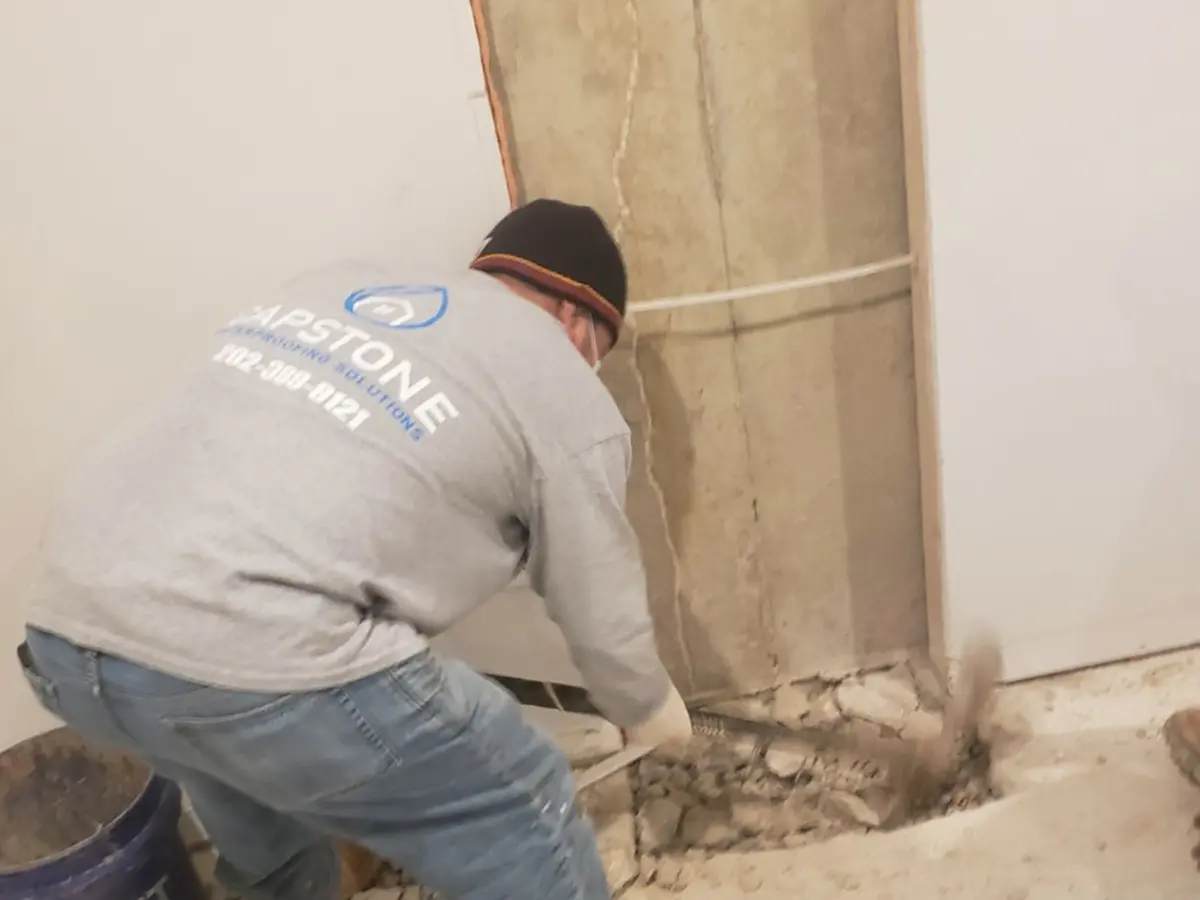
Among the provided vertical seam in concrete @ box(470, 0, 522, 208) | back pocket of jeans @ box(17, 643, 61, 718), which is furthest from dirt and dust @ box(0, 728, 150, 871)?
vertical seam in concrete @ box(470, 0, 522, 208)

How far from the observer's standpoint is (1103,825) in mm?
1518

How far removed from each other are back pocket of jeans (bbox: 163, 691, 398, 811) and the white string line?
28.9 inches

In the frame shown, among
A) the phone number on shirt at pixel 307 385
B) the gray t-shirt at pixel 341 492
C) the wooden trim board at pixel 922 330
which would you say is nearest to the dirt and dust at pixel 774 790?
the wooden trim board at pixel 922 330

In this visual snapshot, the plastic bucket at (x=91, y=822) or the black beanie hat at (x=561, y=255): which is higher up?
the black beanie hat at (x=561, y=255)

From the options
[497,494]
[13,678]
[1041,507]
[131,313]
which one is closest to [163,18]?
[131,313]

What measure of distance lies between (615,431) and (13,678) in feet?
3.43

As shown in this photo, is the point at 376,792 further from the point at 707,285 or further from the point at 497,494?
the point at 707,285

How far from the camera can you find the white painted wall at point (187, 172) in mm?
A: 1237

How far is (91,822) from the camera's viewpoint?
5.20ft

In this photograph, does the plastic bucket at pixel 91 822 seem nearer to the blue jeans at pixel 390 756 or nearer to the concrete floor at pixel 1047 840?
the blue jeans at pixel 390 756

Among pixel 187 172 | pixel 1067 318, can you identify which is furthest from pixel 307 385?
pixel 1067 318

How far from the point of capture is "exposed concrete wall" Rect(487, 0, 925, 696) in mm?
1362

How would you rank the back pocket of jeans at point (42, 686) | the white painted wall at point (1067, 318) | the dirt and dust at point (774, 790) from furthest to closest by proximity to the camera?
the dirt and dust at point (774, 790) → the white painted wall at point (1067, 318) → the back pocket of jeans at point (42, 686)

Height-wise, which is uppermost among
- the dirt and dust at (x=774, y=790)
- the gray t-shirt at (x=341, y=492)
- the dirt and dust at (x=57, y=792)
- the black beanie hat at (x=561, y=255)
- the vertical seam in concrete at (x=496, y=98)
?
Result: the vertical seam in concrete at (x=496, y=98)
